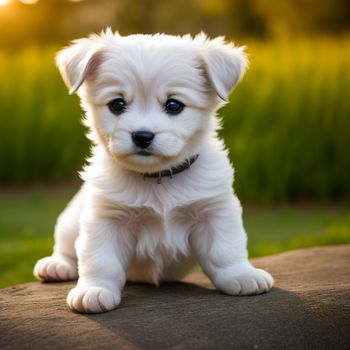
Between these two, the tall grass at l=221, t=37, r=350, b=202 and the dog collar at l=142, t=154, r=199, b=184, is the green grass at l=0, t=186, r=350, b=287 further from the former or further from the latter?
the dog collar at l=142, t=154, r=199, b=184

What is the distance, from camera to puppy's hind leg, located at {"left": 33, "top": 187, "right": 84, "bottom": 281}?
16.2 feet

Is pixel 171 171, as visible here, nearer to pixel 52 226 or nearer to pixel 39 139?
pixel 52 226

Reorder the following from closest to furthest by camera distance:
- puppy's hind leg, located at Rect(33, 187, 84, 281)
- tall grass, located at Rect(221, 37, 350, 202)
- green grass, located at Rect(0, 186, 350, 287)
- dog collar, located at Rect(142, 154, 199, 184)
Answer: dog collar, located at Rect(142, 154, 199, 184), puppy's hind leg, located at Rect(33, 187, 84, 281), green grass, located at Rect(0, 186, 350, 287), tall grass, located at Rect(221, 37, 350, 202)

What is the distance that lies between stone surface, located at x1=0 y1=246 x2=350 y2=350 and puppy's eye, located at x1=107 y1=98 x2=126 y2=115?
114 centimetres

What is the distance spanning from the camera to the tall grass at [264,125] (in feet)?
33.1

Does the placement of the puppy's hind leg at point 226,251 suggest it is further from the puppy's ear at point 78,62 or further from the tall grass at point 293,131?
the tall grass at point 293,131

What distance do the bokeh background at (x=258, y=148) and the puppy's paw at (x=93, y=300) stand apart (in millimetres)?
2907

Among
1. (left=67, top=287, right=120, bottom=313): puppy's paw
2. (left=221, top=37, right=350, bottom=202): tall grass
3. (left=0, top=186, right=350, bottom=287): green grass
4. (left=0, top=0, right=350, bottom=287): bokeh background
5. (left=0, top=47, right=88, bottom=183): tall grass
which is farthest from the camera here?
(left=0, top=47, right=88, bottom=183): tall grass

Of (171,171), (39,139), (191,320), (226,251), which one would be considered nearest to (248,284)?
(226,251)

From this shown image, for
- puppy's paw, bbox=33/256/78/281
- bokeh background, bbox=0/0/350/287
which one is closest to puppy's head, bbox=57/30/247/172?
puppy's paw, bbox=33/256/78/281

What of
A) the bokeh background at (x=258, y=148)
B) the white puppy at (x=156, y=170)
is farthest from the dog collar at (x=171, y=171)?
the bokeh background at (x=258, y=148)

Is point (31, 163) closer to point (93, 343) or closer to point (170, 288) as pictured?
point (170, 288)

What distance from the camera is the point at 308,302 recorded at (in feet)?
12.9

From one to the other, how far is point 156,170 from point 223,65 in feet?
2.55
